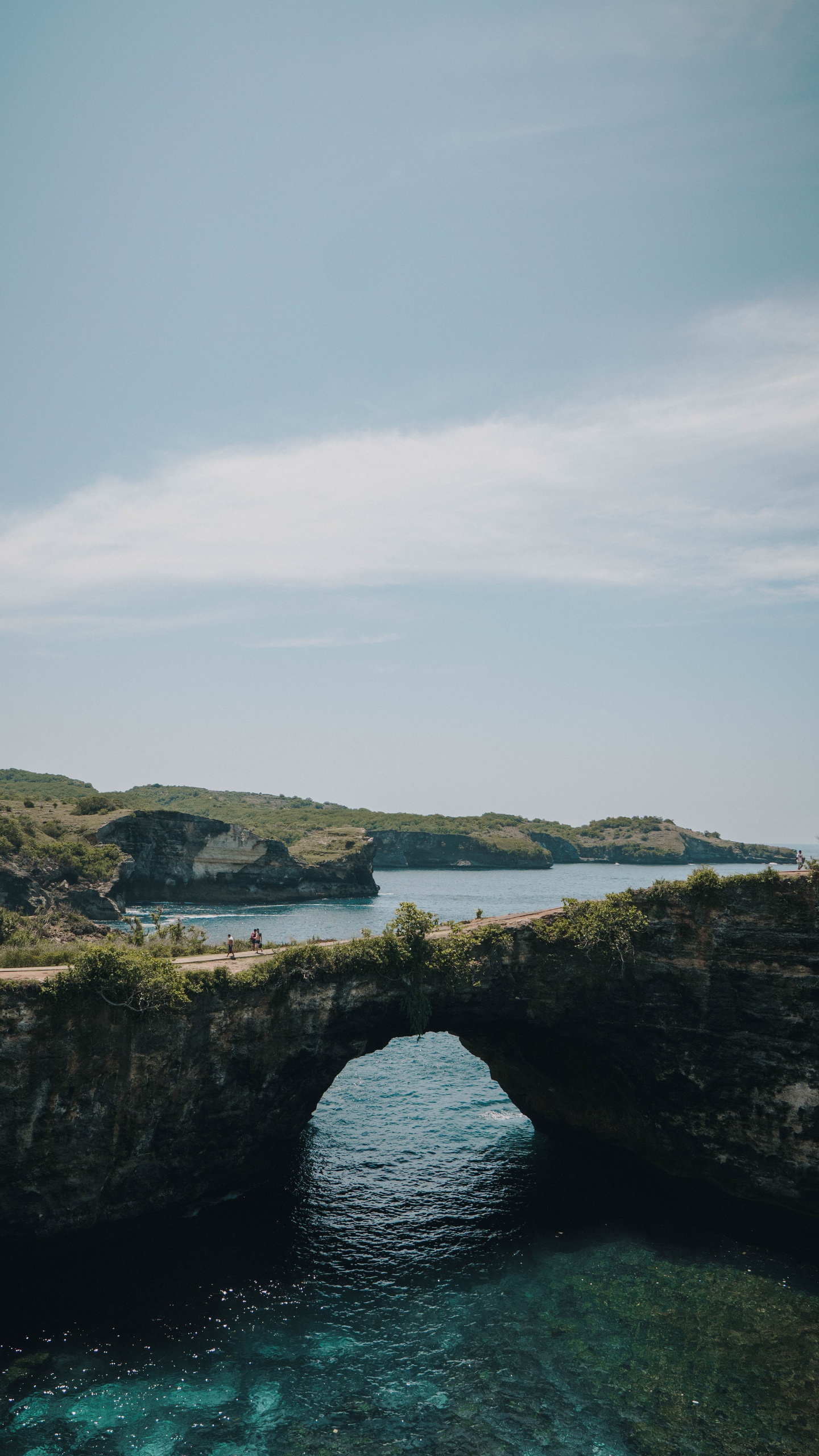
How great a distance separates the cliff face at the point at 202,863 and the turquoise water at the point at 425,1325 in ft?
266

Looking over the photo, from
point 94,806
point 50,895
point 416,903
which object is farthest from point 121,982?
point 94,806

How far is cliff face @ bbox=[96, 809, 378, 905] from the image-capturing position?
10825 centimetres

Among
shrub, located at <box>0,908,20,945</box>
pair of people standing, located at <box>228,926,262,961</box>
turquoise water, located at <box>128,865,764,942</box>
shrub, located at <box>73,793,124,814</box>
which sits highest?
shrub, located at <box>73,793,124,814</box>

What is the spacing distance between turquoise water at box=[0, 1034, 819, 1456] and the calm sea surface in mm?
67

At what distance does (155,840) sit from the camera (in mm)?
110812

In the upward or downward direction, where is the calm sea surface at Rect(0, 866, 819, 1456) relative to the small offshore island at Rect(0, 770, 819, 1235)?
downward

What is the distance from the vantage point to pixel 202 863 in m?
116

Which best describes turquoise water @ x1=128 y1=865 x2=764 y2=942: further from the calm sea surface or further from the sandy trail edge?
the calm sea surface

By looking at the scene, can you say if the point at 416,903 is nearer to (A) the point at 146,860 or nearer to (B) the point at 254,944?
(A) the point at 146,860

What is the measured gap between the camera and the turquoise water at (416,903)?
87875 mm

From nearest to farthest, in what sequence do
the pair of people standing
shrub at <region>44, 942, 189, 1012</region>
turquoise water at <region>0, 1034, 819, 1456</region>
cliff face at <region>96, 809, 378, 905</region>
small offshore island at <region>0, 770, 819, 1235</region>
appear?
turquoise water at <region>0, 1034, 819, 1456</region>, small offshore island at <region>0, 770, 819, 1235</region>, shrub at <region>44, 942, 189, 1012</region>, the pair of people standing, cliff face at <region>96, 809, 378, 905</region>

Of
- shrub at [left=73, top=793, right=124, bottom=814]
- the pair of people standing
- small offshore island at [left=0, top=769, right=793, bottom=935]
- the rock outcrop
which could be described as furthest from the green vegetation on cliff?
shrub at [left=73, top=793, right=124, bottom=814]

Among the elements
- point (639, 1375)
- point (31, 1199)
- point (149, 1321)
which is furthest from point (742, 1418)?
point (31, 1199)

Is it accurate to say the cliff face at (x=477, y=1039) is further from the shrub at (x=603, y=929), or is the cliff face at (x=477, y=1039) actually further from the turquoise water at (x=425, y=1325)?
the turquoise water at (x=425, y=1325)
